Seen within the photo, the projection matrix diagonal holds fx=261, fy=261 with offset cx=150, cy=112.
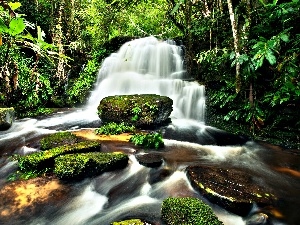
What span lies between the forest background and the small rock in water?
2.88 meters

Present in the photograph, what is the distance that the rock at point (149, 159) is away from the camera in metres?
4.68

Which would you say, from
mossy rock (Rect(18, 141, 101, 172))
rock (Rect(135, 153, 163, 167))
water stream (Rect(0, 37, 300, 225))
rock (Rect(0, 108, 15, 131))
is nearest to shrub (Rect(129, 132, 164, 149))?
water stream (Rect(0, 37, 300, 225))

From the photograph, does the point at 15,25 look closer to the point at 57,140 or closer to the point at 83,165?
the point at 83,165

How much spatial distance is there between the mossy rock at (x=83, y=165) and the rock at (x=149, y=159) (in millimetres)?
408

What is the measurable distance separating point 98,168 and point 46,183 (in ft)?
2.74

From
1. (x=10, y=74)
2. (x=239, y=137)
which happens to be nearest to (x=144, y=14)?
(x=10, y=74)

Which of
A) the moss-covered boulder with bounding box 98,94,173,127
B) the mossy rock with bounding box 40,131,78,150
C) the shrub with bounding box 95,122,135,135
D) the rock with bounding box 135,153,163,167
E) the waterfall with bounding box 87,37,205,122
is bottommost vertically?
the rock with bounding box 135,153,163,167

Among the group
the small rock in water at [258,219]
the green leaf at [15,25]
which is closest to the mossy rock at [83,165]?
the small rock in water at [258,219]

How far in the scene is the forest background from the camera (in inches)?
229

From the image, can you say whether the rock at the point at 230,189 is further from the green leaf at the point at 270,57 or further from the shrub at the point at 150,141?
the green leaf at the point at 270,57

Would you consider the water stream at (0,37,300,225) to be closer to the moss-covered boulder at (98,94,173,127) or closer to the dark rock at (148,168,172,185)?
the dark rock at (148,168,172,185)

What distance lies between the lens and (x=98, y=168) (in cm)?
441

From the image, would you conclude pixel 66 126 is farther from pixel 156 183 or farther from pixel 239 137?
pixel 239 137

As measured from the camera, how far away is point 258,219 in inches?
129
